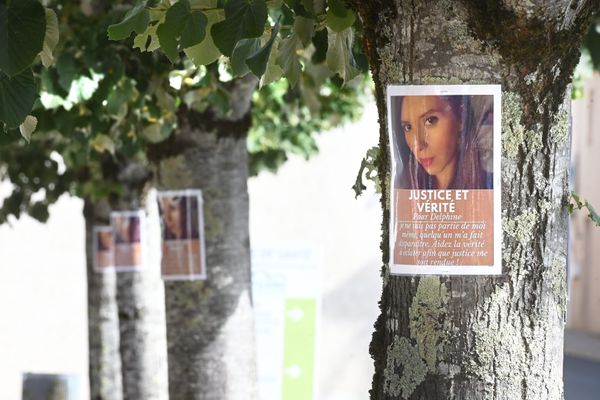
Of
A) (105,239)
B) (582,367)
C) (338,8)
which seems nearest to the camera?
(338,8)

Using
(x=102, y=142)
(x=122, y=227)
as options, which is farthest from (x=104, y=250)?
(x=102, y=142)

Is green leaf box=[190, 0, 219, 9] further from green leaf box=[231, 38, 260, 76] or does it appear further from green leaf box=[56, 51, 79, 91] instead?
green leaf box=[56, 51, 79, 91]

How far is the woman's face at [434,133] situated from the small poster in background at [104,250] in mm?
6353

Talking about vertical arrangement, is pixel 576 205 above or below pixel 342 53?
below

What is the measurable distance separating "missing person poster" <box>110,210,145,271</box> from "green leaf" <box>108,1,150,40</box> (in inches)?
219

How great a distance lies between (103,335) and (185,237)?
11.5ft

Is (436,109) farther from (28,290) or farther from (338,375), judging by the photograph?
(28,290)

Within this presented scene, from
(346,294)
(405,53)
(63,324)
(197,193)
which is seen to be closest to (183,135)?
(197,193)

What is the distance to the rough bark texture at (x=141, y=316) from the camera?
26.7 feet

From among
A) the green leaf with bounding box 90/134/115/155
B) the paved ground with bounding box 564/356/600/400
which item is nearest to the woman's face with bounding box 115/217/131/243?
the green leaf with bounding box 90/134/115/155

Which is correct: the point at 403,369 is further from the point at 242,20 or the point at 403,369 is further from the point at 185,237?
the point at 185,237

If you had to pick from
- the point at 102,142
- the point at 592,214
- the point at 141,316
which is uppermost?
the point at 102,142

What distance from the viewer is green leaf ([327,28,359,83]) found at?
10.8ft

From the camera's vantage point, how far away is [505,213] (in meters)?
2.57
